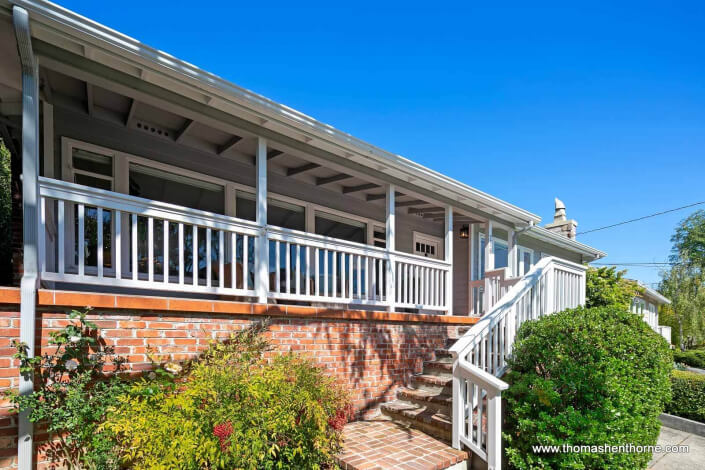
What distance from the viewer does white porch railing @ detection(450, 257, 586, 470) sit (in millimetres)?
3875

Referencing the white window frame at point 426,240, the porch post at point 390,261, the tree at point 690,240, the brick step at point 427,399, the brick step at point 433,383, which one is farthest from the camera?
the tree at point 690,240

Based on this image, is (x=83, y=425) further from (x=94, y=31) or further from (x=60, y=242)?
(x=94, y=31)

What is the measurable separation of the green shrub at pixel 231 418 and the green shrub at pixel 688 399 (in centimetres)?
710

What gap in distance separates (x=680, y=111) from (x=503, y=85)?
6863 mm

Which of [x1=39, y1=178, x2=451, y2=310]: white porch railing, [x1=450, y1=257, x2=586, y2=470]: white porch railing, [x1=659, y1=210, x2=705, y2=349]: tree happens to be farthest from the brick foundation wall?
[x1=659, y1=210, x2=705, y2=349]: tree

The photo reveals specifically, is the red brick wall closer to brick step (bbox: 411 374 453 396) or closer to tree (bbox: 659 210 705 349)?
brick step (bbox: 411 374 453 396)

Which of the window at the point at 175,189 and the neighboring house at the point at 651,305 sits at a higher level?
the window at the point at 175,189

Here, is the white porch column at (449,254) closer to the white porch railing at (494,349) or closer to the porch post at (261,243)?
the white porch railing at (494,349)

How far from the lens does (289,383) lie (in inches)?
146

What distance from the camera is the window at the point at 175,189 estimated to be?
575 centimetres

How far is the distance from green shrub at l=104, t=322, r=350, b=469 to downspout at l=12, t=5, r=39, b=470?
57 cm

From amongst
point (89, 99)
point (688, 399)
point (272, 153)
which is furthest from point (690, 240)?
point (89, 99)

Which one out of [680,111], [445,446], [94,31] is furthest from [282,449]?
[680,111]

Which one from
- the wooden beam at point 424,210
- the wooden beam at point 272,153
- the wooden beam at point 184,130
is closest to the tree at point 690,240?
the wooden beam at point 424,210
